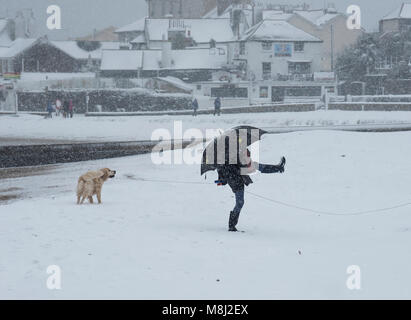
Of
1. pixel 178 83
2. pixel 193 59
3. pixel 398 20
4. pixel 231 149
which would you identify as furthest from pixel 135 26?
pixel 231 149

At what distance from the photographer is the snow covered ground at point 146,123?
1439 inches

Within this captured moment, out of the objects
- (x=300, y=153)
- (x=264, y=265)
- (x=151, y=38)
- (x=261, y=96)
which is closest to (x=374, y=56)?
(x=261, y=96)

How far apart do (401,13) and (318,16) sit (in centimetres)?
1962

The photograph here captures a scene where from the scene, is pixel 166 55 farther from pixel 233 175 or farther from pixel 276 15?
pixel 233 175

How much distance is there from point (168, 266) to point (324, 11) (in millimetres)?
80389

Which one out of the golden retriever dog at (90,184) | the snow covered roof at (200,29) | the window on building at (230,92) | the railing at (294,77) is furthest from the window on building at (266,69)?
the golden retriever dog at (90,184)

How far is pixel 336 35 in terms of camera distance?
81.8 meters

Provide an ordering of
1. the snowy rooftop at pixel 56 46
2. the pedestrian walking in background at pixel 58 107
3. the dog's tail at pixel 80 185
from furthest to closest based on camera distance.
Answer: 1. the snowy rooftop at pixel 56 46
2. the pedestrian walking in background at pixel 58 107
3. the dog's tail at pixel 80 185

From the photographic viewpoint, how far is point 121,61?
7181cm

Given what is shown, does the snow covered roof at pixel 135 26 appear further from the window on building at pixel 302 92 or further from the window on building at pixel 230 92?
the window on building at pixel 302 92

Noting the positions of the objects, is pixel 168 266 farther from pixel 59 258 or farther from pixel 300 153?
pixel 300 153

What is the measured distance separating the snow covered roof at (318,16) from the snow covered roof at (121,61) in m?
20.1
